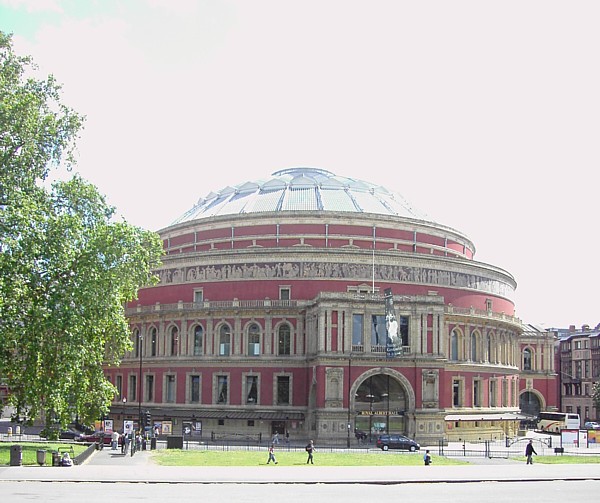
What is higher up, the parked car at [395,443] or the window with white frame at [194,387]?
the window with white frame at [194,387]

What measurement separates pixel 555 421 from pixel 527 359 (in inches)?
410

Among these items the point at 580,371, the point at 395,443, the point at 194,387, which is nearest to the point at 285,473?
the point at 395,443

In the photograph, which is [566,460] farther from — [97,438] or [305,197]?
[305,197]

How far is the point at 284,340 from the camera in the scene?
69688 millimetres

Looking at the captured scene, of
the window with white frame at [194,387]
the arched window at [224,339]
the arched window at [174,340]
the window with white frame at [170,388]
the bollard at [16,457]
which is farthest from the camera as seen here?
the arched window at [174,340]

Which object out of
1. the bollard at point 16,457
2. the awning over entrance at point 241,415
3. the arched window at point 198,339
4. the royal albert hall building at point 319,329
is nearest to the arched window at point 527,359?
the royal albert hall building at point 319,329

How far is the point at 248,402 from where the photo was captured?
6944 cm

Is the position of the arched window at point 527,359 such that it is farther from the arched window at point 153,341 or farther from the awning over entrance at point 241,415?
the arched window at point 153,341

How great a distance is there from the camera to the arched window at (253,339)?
7012 centimetres

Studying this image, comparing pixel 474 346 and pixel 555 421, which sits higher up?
pixel 474 346

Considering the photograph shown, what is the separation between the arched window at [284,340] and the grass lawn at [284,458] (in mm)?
16289

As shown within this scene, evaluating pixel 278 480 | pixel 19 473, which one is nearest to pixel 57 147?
pixel 19 473

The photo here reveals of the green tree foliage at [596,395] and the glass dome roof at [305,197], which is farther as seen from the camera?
the green tree foliage at [596,395]

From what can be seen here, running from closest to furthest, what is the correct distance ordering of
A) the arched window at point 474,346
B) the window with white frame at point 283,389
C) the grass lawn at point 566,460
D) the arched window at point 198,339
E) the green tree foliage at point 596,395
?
the grass lawn at point 566,460 → the window with white frame at point 283,389 → the arched window at point 198,339 → the arched window at point 474,346 → the green tree foliage at point 596,395
